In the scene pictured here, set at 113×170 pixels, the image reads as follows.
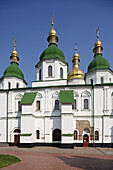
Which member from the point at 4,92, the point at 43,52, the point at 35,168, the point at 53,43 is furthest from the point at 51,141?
the point at 53,43

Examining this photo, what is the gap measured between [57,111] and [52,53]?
29.1 feet

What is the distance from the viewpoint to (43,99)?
69.6ft

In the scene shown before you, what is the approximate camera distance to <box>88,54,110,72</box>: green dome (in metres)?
23.7

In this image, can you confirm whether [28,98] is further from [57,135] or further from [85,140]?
[85,140]

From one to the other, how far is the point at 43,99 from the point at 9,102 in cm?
484

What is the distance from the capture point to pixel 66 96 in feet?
65.6

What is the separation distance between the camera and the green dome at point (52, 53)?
23719 millimetres

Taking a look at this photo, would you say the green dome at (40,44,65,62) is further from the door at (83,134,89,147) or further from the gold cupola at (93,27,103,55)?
the door at (83,134,89,147)

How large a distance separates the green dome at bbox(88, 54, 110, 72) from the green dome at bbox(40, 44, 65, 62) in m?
4.55

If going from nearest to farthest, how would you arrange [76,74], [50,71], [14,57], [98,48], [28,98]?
1. [28,98]
2. [50,71]
3. [76,74]
4. [98,48]
5. [14,57]

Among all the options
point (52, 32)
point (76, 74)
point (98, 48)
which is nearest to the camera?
point (76, 74)

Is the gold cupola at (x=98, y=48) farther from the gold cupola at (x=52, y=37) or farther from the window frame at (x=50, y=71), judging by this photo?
the window frame at (x=50, y=71)

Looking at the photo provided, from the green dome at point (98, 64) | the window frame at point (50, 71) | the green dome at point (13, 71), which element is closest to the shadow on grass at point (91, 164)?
the window frame at point (50, 71)

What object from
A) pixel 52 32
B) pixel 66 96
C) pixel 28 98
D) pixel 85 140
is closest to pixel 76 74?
pixel 66 96
